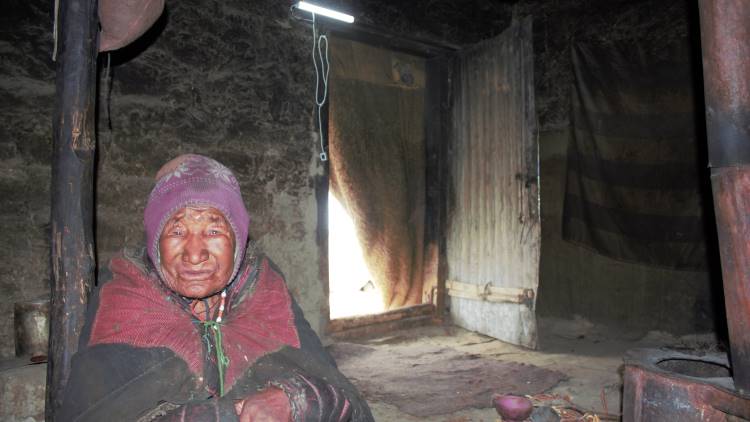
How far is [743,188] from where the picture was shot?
1.75 metres

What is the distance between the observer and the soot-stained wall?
338 cm

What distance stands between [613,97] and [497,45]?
1.24 metres

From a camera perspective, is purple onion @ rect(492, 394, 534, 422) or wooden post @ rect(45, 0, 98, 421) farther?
purple onion @ rect(492, 394, 534, 422)

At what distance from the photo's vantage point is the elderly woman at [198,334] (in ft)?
4.70

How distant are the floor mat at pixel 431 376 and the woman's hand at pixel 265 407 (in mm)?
1993

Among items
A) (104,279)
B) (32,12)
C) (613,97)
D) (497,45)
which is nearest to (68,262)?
(104,279)

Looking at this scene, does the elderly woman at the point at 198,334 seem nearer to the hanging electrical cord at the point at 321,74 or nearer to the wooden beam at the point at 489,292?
the hanging electrical cord at the point at 321,74

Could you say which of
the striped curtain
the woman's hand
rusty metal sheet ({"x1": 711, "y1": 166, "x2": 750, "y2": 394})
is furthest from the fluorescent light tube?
the woman's hand

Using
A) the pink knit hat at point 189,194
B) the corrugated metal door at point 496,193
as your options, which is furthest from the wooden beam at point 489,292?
the pink knit hat at point 189,194

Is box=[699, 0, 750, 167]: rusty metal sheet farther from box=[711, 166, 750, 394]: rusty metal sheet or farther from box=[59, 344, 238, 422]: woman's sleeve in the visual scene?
box=[59, 344, 238, 422]: woman's sleeve

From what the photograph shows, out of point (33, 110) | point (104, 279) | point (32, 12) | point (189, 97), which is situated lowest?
point (104, 279)

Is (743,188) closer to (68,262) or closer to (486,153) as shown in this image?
(68,262)

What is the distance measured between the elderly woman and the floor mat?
1.87 metres

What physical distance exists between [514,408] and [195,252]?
183cm
